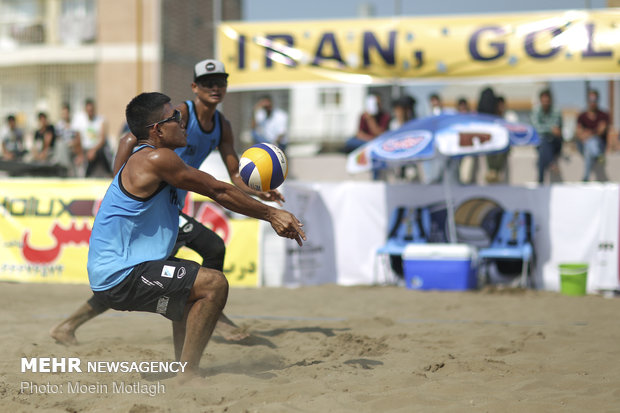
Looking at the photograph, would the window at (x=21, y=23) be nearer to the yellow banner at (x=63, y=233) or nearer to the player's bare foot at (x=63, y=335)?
the yellow banner at (x=63, y=233)

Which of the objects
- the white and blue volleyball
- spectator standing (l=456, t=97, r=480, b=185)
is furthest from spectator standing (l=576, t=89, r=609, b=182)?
the white and blue volleyball

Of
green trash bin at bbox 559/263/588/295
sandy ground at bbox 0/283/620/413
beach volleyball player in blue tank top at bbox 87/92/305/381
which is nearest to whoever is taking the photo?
sandy ground at bbox 0/283/620/413

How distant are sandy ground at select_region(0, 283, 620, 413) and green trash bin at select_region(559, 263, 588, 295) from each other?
0.31 m

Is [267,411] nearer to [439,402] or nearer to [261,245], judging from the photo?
[439,402]

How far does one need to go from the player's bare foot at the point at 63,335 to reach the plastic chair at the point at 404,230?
4.45 meters

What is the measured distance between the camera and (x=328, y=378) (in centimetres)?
413

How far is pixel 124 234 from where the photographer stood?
385 centimetres

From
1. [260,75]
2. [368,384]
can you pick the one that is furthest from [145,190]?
[260,75]

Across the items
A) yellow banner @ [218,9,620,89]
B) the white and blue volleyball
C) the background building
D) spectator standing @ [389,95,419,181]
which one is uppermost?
the background building

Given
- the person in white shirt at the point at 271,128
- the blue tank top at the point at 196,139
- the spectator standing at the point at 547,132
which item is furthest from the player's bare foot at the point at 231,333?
the spectator standing at the point at 547,132

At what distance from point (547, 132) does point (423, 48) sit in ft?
7.80

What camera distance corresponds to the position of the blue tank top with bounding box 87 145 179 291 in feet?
12.6

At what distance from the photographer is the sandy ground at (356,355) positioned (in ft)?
12.0

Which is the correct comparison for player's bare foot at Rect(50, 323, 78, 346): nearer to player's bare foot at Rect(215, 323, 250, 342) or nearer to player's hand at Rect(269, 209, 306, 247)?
player's bare foot at Rect(215, 323, 250, 342)
